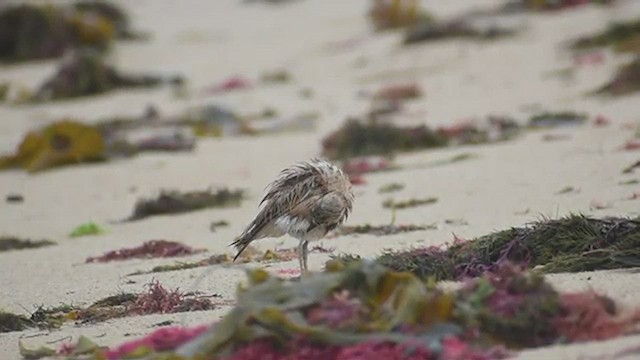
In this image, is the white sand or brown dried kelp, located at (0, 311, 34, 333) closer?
brown dried kelp, located at (0, 311, 34, 333)

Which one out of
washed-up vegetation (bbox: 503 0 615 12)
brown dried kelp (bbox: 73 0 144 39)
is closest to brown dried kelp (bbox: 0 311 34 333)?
washed-up vegetation (bbox: 503 0 615 12)

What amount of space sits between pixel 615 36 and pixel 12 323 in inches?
448

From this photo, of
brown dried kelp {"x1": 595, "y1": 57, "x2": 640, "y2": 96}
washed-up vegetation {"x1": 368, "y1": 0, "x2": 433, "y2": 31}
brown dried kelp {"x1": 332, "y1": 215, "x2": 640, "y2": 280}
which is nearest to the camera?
brown dried kelp {"x1": 332, "y1": 215, "x2": 640, "y2": 280}

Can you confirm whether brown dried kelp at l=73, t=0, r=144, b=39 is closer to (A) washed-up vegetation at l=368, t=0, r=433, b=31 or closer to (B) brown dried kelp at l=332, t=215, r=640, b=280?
(A) washed-up vegetation at l=368, t=0, r=433, b=31

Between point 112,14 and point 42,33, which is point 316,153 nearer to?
point 42,33

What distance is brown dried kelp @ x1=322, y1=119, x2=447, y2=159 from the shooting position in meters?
13.3

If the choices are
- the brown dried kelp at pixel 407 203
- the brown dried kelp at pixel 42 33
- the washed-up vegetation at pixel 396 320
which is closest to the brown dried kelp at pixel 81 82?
the brown dried kelp at pixel 42 33

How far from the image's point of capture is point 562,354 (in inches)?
205

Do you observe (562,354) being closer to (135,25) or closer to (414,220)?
(414,220)

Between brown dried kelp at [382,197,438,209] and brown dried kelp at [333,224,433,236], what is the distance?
0.76 metres

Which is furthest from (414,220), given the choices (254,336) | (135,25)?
(135,25)

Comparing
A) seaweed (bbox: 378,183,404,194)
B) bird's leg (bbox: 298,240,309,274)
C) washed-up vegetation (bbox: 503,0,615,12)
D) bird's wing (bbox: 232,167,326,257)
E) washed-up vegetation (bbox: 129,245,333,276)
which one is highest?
washed-up vegetation (bbox: 503,0,615,12)

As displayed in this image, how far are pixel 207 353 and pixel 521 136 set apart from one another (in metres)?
8.00

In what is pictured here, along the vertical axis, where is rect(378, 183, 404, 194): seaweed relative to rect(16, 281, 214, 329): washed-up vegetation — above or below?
below
